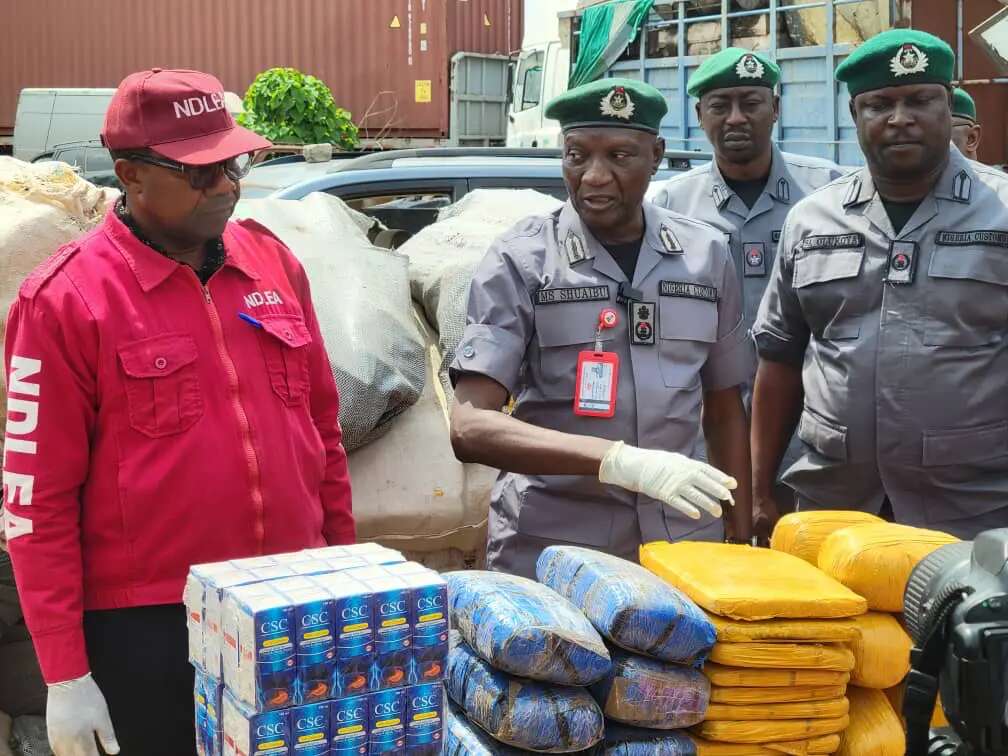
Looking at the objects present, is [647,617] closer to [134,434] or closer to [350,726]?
[350,726]

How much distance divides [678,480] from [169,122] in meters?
1.15

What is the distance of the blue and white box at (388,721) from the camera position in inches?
66.3

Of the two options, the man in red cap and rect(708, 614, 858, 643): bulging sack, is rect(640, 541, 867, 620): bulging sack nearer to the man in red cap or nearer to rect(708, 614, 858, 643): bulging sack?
rect(708, 614, 858, 643): bulging sack

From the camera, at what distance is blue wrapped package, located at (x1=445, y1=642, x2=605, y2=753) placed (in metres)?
1.74

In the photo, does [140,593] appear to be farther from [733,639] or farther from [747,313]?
[747,313]

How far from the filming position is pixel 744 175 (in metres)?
4.17

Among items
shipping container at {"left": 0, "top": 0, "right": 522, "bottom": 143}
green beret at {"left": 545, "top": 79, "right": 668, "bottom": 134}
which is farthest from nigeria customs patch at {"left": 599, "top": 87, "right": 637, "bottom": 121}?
shipping container at {"left": 0, "top": 0, "right": 522, "bottom": 143}

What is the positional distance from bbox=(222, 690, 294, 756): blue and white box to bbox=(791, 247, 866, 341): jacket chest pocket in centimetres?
195

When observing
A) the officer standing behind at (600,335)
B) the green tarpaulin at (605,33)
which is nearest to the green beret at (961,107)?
the officer standing behind at (600,335)

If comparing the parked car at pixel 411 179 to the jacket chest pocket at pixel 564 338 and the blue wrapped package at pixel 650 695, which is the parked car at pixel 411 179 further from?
the blue wrapped package at pixel 650 695

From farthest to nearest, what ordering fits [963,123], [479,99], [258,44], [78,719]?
1. [258,44]
2. [479,99]
3. [963,123]
4. [78,719]

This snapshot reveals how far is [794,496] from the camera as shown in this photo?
3.66m

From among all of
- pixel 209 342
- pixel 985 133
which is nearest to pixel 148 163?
pixel 209 342

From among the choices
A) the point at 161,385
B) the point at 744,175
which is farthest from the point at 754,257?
the point at 161,385
